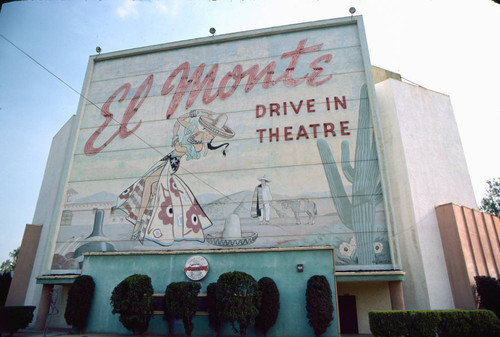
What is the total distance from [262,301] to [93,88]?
60.7 ft

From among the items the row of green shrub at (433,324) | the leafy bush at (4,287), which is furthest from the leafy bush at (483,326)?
the leafy bush at (4,287)

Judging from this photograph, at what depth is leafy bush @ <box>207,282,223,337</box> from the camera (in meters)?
13.6

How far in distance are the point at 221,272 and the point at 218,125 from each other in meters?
8.90

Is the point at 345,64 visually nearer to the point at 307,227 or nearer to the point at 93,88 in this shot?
the point at 307,227

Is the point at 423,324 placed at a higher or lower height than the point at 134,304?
lower

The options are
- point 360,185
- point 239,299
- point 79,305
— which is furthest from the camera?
point 360,185

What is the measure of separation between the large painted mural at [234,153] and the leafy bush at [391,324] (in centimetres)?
364

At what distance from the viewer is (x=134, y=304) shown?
1337 centimetres

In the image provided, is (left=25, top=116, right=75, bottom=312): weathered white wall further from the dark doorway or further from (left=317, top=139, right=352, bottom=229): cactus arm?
the dark doorway

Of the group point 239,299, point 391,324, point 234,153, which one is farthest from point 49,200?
point 391,324

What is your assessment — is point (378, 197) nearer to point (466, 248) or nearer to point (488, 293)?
point (466, 248)

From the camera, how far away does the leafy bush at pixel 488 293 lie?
1572 cm

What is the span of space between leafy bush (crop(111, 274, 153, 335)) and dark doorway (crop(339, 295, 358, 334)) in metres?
8.89

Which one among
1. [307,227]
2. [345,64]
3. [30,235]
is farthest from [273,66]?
[30,235]
